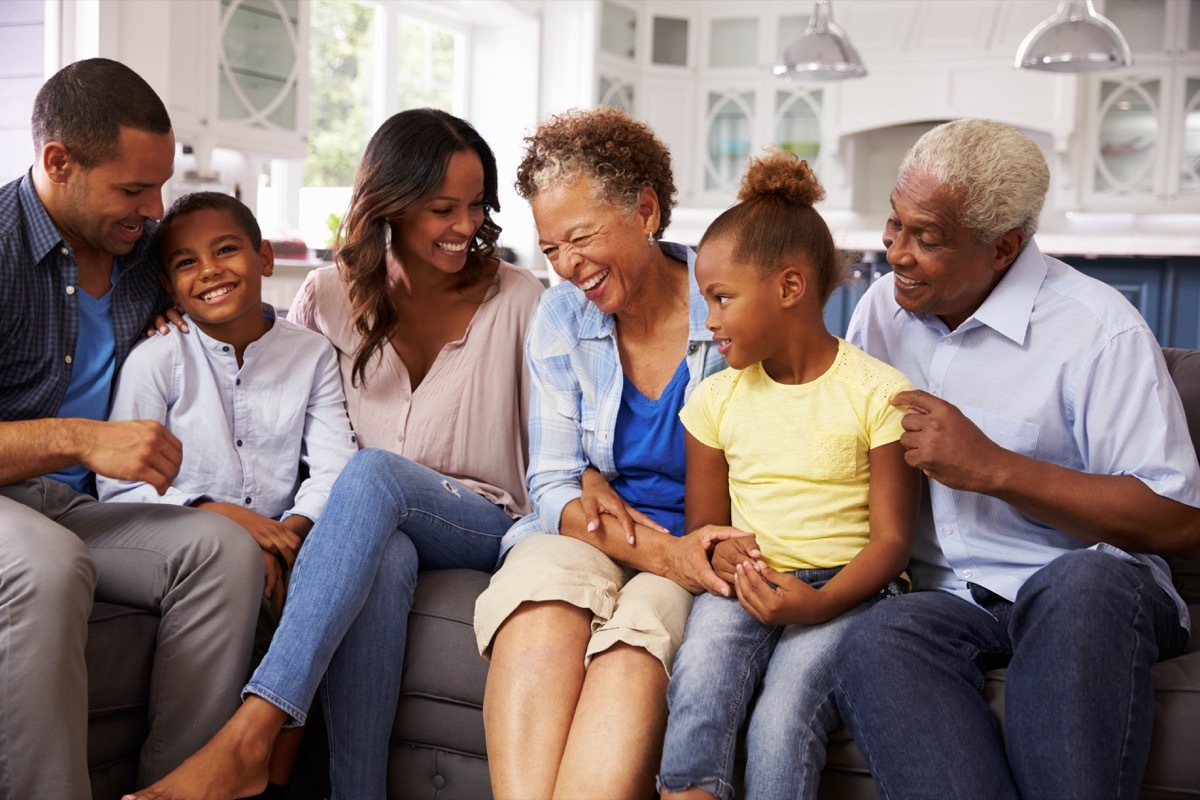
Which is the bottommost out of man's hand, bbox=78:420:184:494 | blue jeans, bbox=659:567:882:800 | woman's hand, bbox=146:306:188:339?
blue jeans, bbox=659:567:882:800

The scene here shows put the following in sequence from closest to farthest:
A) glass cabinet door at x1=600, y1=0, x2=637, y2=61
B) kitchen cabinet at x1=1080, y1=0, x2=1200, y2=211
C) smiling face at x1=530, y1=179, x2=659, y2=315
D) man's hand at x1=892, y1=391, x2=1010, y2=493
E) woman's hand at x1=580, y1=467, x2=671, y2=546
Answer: man's hand at x1=892, y1=391, x2=1010, y2=493 < woman's hand at x1=580, y1=467, x2=671, y2=546 < smiling face at x1=530, y1=179, x2=659, y2=315 < kitchen cabinet at x1=1080, y1=0, x2=1200, y2=211 < glass cabinet door at x1=600, y1=0, x2=637, y2=61

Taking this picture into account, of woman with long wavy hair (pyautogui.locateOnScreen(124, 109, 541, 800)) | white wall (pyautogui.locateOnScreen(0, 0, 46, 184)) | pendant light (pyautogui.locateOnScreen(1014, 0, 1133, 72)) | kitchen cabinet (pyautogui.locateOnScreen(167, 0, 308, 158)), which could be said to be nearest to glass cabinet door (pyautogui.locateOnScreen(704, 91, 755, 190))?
pendant light (pyautogui.locateOnScreen(1014, 0, 1133, 72))

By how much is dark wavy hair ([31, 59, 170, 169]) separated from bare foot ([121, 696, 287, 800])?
961 mm

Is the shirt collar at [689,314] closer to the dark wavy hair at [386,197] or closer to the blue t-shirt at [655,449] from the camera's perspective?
the blue t-shirt at [655,449]

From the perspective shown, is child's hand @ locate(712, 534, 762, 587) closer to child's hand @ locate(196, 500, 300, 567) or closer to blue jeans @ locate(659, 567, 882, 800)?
blue jeans @ locate(659, 567, 882, 800)

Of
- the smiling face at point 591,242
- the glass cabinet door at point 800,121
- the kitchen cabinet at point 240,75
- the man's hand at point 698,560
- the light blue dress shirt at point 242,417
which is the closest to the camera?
the man's hand at point 698,560

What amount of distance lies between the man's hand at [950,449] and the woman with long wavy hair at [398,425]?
0.79 m

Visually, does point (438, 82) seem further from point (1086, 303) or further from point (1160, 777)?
point (1160, 777)

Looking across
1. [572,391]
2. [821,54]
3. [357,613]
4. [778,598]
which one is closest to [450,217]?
[572,391]

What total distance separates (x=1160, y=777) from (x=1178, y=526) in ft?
1.11

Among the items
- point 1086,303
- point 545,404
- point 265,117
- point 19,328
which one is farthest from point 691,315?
point 265,117

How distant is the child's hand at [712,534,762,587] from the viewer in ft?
5.51

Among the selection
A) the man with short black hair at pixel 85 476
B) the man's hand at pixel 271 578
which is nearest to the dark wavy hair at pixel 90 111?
the man with short black hair at pixel 85 476

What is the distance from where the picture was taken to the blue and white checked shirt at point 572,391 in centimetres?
194
